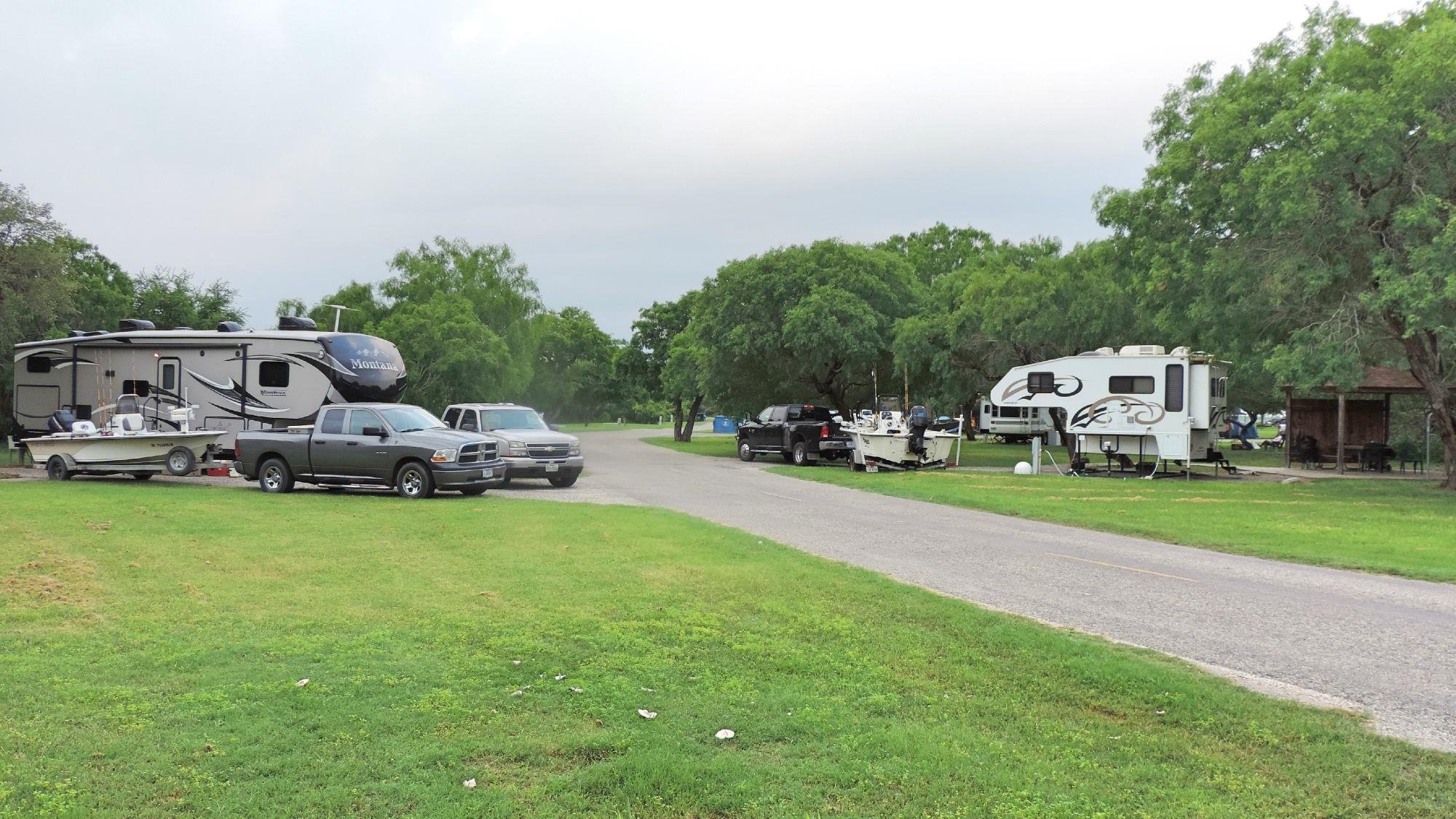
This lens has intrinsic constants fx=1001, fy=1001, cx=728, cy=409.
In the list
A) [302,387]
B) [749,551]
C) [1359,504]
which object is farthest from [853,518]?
[302,387]

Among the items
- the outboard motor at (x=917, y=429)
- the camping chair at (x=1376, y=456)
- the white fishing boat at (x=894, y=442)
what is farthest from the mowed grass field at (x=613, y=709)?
the camping chair at (x=1376, y=456)

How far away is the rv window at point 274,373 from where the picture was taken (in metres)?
22.8

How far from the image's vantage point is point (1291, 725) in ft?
17.0

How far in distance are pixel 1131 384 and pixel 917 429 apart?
5.47 meters

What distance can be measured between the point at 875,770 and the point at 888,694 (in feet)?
3.78

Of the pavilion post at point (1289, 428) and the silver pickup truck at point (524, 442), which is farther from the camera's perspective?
the pavilion post at point (1289, 428)

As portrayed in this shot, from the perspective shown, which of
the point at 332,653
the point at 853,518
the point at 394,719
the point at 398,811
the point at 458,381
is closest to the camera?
the point at 398,811

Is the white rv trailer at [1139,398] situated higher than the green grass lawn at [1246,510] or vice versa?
the white rv trailer at [1139,398]

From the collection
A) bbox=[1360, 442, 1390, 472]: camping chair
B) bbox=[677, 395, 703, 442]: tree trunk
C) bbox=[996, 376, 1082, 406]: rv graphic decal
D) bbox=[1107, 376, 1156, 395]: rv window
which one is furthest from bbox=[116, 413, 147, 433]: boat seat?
bbox=[677, 395, 703, 442]: tree trunk

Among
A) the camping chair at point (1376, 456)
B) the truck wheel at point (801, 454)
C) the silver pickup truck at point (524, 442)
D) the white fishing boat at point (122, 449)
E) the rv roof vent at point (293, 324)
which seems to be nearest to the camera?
the white fishing boat at point (122, 449)

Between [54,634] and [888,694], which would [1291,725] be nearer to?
[888,694]

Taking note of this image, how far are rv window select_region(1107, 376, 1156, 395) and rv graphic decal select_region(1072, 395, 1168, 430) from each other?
15 centimetres

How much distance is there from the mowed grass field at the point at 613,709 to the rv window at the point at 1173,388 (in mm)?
18704

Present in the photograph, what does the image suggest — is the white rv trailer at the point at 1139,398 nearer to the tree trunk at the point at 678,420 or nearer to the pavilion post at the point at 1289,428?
the pavilion post at the point at 1289,428
